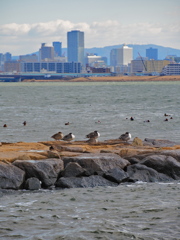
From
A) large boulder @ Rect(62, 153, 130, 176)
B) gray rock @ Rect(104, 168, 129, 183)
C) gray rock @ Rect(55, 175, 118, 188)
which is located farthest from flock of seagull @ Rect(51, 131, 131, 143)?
gray rock @ Rect(55, 175, 118, 188)

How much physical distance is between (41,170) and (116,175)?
201 centimetres

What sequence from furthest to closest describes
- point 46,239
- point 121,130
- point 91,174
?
point 121,130
point 91,174
point 46,239

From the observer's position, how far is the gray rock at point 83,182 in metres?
14.1

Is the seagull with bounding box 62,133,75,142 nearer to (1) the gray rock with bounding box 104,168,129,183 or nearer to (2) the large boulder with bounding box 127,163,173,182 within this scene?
(2) the large boulder with bounding box 127,163,173,182

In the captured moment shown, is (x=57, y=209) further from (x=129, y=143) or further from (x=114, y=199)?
(x=129, y=143)

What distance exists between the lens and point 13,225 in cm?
1078

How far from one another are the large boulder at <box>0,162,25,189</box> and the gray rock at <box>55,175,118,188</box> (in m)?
1.00

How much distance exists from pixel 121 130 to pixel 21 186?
16.7 meters

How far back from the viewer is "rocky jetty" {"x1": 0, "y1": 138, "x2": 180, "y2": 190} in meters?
14.0

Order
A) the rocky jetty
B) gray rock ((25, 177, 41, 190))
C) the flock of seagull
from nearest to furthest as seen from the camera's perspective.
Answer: gray rock ((25, 177, 41, 190))
the rocky jetty
the flock of seagull

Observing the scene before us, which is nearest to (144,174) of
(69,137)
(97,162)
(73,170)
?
(97,162)

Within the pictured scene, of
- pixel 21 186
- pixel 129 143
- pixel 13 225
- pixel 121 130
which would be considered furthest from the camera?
pixel 121 130

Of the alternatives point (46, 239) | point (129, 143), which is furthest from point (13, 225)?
point (129, 143)

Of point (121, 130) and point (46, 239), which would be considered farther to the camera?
point (121, 130)
